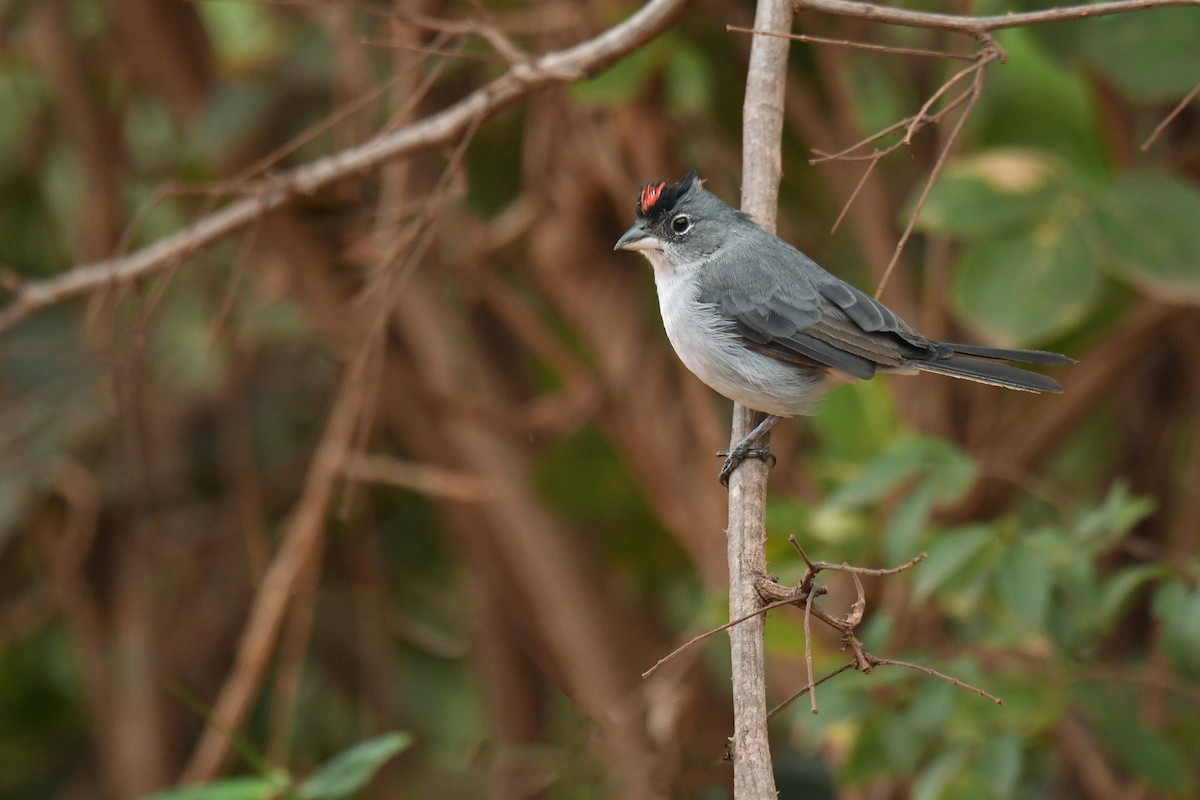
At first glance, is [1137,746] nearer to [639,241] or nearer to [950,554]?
[950,554]

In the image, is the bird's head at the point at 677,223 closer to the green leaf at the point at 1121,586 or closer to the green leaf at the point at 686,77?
the green leaf at the point at 686,77

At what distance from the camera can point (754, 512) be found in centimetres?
210

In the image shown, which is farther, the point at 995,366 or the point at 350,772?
the point at 995,366

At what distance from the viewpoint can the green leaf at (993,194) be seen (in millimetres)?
3244

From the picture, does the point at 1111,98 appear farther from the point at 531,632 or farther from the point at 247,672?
the point at 247,672

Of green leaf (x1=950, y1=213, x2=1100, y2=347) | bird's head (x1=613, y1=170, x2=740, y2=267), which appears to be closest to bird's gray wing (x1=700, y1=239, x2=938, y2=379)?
bird's head (x1=613, y1=170, x2=740, y2=267)

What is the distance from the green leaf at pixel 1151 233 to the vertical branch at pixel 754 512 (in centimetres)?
111

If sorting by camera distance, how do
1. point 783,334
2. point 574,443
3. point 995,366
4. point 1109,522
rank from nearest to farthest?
point 1109,522 → point 995,366 → point 783,334 → point 574,443

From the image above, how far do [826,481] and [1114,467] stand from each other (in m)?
1.16

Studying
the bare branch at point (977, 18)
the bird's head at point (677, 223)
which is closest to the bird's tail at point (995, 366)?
the bird's head at point (677, 223)

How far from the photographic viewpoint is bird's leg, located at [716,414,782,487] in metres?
2.48

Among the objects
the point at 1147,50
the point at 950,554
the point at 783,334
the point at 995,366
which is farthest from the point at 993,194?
the point at 950,554

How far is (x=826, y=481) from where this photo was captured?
392 cm

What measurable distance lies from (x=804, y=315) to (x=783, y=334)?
70mm
